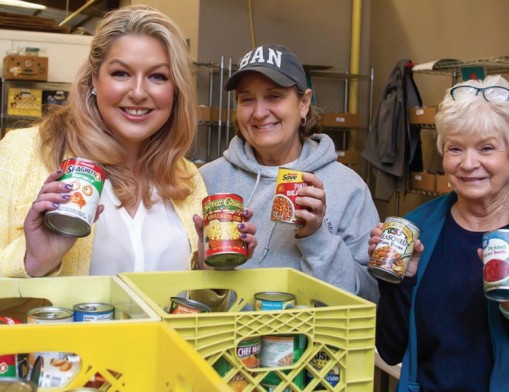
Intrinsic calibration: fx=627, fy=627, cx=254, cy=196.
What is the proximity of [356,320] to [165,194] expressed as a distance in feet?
2.36

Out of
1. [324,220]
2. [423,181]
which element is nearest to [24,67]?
[423,181]

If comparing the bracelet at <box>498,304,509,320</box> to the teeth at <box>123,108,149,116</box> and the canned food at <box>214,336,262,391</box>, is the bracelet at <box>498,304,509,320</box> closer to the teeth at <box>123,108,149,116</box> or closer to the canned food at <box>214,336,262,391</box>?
the canned food at <box>214,336,262,391</box>

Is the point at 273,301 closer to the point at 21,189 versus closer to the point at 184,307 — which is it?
the point at 184,307

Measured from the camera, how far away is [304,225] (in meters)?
1.51

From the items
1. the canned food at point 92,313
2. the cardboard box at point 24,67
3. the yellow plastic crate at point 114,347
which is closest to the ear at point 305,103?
the canned food at point 92,313

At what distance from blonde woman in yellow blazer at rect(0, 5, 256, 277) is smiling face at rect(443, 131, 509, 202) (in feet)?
1.99

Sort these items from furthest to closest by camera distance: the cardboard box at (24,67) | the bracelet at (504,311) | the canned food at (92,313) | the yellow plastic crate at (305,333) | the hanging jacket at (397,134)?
the hanging jacket at (397,134) → the cardboard box at (24,67) → the bracelet at (504,311) → the canned food at (92,313) → the yellow plastic crate at (305,333)

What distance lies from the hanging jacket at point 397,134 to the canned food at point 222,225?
12.4 feet

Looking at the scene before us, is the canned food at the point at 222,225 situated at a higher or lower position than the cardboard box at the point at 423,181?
lower

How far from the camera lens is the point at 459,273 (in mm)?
1425

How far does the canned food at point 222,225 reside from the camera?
4.00 feet

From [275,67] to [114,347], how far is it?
3.63 ft

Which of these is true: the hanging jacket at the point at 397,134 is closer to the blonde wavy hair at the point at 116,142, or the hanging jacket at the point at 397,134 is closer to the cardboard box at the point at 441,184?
the cardboard box at the point at 441,184

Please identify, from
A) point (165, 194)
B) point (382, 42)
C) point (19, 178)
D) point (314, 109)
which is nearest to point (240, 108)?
point (314, 109)
